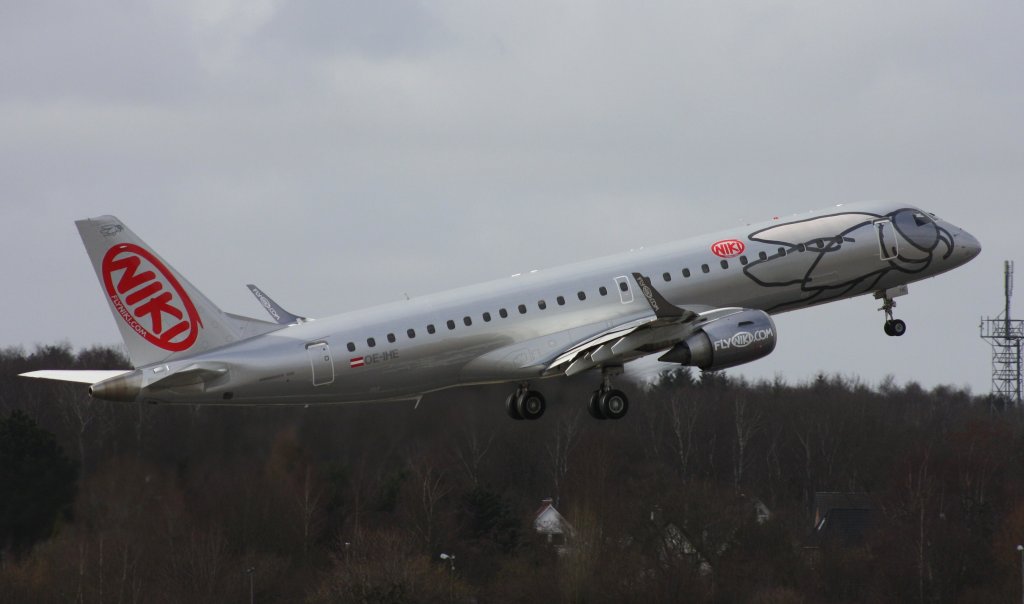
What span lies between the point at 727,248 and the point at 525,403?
8927 millimetres

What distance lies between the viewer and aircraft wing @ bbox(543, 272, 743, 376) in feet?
235

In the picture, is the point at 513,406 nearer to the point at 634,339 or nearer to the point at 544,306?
the point at 544,306

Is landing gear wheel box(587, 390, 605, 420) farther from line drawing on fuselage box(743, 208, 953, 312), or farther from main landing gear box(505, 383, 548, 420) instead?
line drawing on fuselage box(743, 208, 953, 312)

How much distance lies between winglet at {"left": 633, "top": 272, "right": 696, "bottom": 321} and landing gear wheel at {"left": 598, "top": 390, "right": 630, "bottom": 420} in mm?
4536

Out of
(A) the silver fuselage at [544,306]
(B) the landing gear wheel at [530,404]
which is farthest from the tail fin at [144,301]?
(B) the landing gear wheel at [530,404]

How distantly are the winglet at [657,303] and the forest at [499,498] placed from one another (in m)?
13.0

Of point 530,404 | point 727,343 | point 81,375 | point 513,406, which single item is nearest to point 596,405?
point 530,404

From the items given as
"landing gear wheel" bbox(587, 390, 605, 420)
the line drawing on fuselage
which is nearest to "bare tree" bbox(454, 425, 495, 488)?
"landing gear wheel" bbox(587, 390, 605, 420)

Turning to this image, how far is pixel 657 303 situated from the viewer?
70938 millimetres

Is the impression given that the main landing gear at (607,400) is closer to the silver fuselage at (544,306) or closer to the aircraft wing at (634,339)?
the aircraft wing at (634,339)

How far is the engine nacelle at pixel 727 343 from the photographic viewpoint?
72.4m

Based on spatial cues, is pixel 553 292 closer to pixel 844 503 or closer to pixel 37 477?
pixel 37 477

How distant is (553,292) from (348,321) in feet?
24.2

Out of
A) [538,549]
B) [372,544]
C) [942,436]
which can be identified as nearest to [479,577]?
[538,549]
